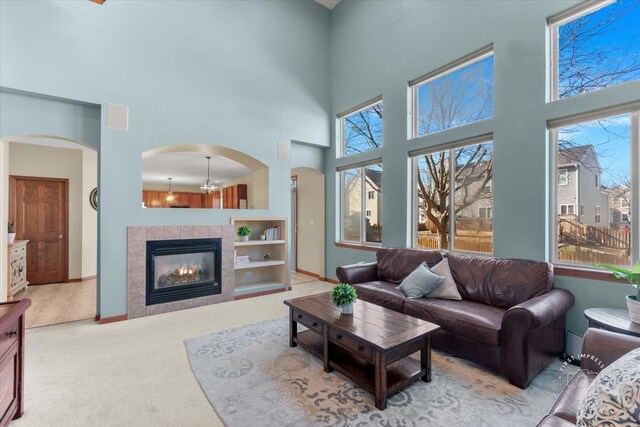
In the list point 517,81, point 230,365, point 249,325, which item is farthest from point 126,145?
point 517,81

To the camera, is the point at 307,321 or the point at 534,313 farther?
the point at 307,321

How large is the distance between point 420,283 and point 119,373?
2945 mm

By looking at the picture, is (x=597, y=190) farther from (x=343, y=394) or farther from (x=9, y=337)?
(x=9, y=337)

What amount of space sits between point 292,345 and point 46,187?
5.99m

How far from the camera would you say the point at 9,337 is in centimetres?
178

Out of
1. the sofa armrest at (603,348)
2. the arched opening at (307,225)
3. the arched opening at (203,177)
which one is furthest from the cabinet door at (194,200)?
the sofa armrest at (603,348)

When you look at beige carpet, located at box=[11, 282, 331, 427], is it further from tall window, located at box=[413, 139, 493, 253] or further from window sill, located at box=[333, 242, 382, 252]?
tall window, located at box=[413, 139, 493, 253]

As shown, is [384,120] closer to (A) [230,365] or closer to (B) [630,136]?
(B) [630,136]

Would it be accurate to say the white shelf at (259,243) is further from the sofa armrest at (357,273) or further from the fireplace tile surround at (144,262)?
the sofa armrest at (357,273)

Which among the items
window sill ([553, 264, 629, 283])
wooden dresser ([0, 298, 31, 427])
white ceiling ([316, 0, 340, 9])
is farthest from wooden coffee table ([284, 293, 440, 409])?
white ceiling ([316, 0, 340, 9])

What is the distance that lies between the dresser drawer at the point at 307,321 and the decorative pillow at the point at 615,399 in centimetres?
186

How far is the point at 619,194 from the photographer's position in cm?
278

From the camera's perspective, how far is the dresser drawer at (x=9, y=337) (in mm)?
1663

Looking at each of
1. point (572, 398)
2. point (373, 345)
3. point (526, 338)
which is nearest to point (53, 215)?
point (373, 345)
